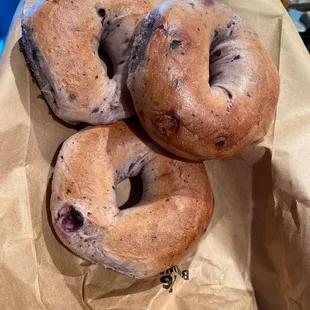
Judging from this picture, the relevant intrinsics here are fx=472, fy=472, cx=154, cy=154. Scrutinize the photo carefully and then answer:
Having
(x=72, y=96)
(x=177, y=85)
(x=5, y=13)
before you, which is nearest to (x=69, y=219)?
(x=72, y=96)

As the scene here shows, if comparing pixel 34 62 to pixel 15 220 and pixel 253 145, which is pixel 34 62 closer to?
pixel 15 220

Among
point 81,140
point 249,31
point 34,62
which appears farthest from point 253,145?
point 34,62

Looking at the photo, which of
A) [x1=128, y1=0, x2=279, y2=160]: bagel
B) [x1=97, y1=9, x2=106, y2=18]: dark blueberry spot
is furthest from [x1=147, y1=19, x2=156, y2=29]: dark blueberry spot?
[x1=97, y1=9, x2=106, y2=18]: dark blueberry spot

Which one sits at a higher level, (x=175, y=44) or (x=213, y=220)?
(x=175, y=44)

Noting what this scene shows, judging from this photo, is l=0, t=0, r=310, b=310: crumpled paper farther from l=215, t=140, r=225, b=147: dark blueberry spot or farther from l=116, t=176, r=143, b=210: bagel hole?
l=215, t=140, r=225, b=147: dark blueberry spot

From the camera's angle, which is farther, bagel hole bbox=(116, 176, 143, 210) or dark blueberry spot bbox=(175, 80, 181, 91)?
bagel hole bbox=(116, 176, 143, 210)

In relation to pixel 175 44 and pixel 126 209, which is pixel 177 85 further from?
pixel 126 209
